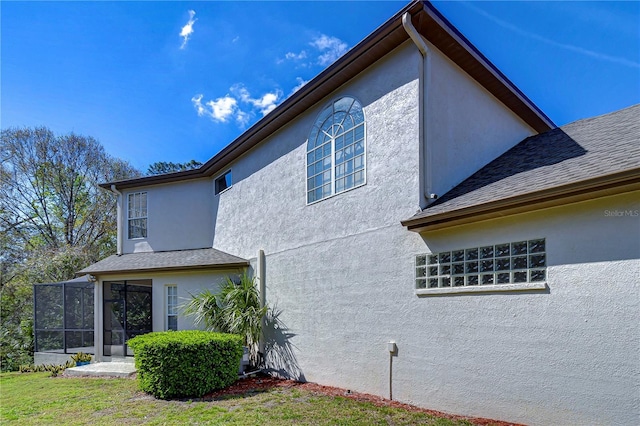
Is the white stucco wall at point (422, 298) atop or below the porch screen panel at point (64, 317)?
atop

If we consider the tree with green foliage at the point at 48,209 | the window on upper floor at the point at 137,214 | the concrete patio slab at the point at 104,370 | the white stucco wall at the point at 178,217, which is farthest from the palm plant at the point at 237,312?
the tree with green foliage at the point at 48,209

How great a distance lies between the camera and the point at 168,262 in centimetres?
1242

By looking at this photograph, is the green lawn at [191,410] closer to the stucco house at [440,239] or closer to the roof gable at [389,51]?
the stucco house at [440,239]

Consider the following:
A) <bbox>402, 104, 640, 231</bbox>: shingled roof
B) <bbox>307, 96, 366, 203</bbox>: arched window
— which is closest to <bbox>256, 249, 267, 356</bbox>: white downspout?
<bbox>307, 96, 366, 203</bbox>: arched window

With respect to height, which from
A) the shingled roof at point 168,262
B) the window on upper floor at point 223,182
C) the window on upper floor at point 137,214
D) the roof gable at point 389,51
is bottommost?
the shingled roof at point 168,262

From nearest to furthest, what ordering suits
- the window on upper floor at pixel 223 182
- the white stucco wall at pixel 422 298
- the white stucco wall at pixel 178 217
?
the white stucco wall at pixel 422 298 → the window on upper floor at pixel 223 182 → the white stucco wall at pixel 178 217

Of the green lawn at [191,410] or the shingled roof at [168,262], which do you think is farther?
the shingled roof at [168,262]

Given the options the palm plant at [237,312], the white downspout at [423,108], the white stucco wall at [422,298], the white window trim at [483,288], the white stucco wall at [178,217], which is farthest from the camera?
the white stucco wall at [178,217]

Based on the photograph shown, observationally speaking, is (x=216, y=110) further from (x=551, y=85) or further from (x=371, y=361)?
(x=371, y=361)

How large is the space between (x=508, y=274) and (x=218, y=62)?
11516mm

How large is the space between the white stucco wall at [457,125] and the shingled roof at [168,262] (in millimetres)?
6684

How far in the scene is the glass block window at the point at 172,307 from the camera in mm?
12078

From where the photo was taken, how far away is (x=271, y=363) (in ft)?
32.8

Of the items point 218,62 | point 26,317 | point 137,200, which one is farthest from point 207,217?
point 26,317
